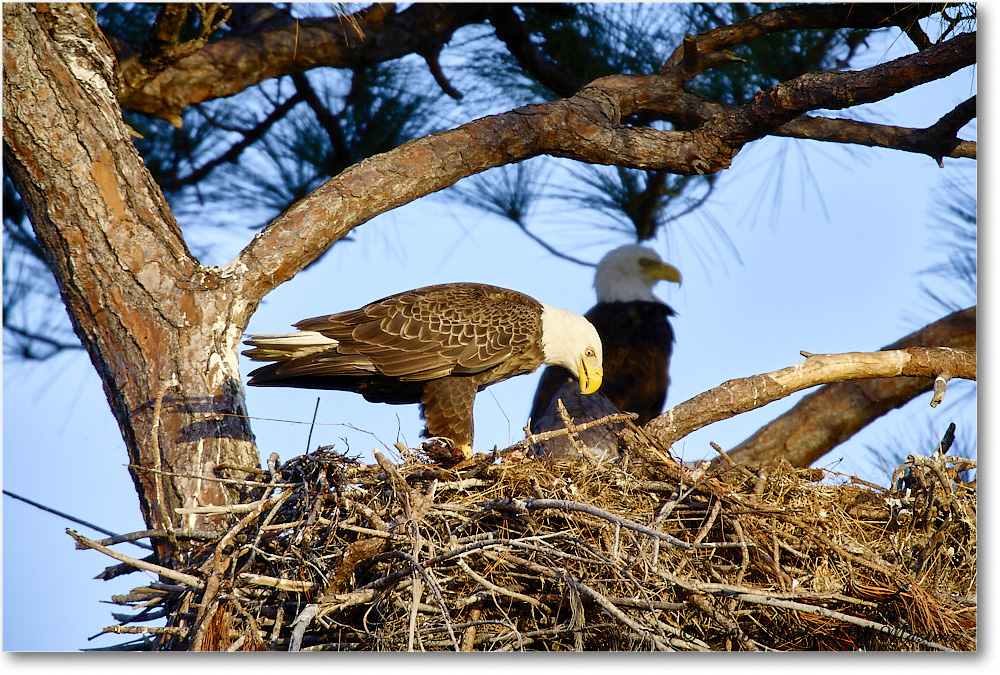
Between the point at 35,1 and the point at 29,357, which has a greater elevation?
the point at 35,1

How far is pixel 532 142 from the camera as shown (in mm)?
2586

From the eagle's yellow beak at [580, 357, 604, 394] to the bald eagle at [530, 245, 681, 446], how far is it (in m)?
0.62

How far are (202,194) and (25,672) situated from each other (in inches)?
75.8

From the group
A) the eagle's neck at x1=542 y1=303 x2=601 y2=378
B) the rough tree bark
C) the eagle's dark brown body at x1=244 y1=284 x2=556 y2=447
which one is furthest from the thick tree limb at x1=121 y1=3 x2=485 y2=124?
the eagle's neck at x1=542 y1=303 x2=601 y2=378

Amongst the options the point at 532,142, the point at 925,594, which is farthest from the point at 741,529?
the point at 532,142

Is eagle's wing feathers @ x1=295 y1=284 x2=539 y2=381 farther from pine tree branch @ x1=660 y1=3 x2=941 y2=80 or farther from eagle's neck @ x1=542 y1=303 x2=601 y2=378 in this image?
pine tree branch @ x1=660 y1=3 x2=941 y2=80

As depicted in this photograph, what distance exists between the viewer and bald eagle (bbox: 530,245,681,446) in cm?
378

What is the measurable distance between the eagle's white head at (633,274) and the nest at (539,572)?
195 centimetres

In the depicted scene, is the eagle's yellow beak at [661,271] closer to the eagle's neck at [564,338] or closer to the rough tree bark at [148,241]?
the eagle's neck at [564,338]

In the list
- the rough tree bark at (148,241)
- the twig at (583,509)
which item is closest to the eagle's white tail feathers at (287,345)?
the rough tree bark at (148,241)

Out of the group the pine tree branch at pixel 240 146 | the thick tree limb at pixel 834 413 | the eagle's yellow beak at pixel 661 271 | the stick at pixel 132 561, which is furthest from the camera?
the eagle's yellow beak at pixel 661 271

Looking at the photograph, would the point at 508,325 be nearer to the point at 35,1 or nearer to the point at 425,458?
the point at 425,458

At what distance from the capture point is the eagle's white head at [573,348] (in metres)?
2.94

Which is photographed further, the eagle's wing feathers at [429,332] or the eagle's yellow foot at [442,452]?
the eagle's wing feathers at [429,332]
